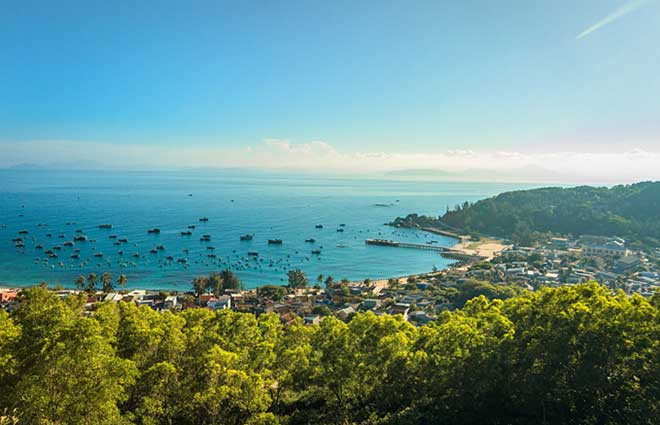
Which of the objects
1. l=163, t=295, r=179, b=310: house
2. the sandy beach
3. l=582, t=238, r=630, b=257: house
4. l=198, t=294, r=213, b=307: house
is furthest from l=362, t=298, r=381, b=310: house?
l=582, t=238, r=630, b=257: house

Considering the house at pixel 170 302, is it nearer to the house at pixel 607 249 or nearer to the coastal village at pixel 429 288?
the coastal village at pixel 429 288

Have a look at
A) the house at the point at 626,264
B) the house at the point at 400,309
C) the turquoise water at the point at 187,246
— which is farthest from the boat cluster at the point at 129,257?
the house at the point at 626,264

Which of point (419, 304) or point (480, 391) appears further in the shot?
point (419, 304)

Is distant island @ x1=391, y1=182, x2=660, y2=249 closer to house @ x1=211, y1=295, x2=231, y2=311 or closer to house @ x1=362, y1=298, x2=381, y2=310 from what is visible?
house @ x1=362, y1=298, x2=381, y2=310

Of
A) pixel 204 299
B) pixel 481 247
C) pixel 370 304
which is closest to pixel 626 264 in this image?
pixel 481 247

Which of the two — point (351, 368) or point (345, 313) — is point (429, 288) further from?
point (351, 368)

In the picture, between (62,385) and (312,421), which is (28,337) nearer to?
(62,385)

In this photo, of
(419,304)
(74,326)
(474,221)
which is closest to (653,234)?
(474,221)
